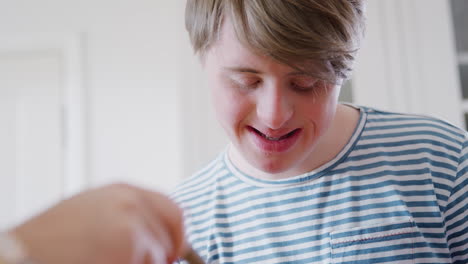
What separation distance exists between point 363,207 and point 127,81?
1530 millimetres

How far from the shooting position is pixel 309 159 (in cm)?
70

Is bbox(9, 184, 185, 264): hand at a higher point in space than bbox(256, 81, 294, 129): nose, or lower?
lower

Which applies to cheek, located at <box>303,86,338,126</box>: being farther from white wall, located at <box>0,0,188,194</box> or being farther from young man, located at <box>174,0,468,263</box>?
white wall, located at <box>0,0,188,194</box>

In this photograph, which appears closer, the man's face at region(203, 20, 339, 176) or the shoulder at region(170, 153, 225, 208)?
the man's face at region(203, 20, 339, 176)

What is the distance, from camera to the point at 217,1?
22.3 inches

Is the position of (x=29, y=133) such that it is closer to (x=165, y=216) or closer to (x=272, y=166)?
(x=272, y=166)

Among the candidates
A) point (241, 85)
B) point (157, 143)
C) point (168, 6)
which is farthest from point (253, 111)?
point (168, 6)

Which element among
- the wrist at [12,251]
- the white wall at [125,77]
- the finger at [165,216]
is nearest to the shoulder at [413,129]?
the finger at [165,216]

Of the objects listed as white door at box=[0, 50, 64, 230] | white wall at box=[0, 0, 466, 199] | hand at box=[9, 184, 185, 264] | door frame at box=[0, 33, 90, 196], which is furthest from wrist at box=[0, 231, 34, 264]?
white door at box=[0, 50, 64, 230]

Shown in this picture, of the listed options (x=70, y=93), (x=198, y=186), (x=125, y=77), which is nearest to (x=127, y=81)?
(x=125, y=77)

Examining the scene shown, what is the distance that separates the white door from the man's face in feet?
5.46

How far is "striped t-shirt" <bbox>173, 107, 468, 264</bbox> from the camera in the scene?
64 cm

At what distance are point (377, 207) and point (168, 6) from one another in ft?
5.15

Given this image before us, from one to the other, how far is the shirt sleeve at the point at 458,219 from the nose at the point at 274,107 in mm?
289
